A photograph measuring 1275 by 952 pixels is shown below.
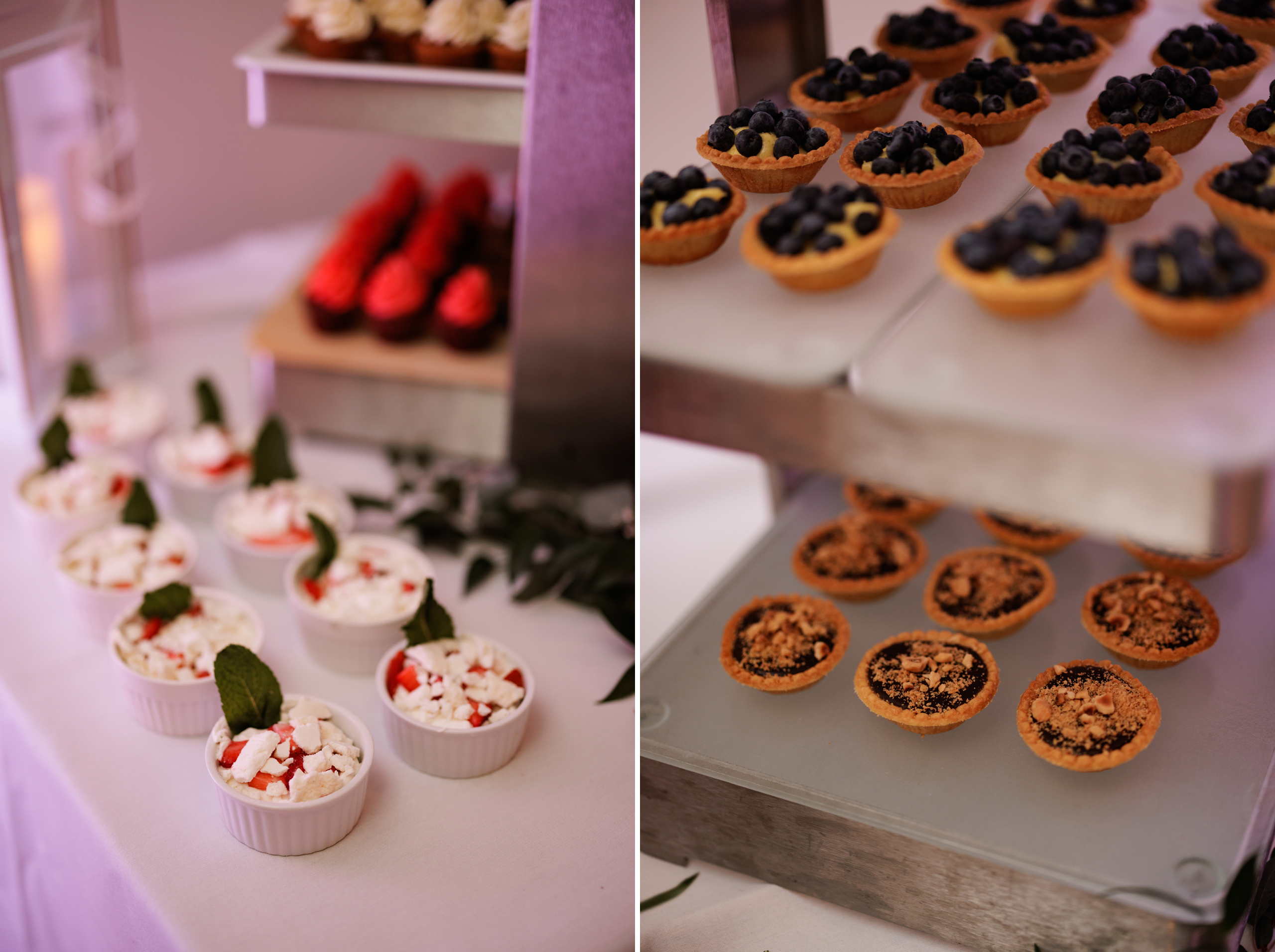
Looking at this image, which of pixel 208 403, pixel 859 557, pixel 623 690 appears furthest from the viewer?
pixel 208 403

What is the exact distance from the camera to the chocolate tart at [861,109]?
118 centimetres

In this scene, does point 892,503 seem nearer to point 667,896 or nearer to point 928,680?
point 928,680

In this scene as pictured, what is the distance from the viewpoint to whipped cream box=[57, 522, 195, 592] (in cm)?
149

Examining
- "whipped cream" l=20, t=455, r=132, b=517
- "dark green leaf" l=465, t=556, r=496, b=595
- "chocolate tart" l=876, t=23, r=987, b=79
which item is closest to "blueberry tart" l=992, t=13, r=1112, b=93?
"chocolate tart" l=876, t=23, r=987, b=79

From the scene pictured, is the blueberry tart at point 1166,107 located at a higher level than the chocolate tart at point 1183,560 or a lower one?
higher

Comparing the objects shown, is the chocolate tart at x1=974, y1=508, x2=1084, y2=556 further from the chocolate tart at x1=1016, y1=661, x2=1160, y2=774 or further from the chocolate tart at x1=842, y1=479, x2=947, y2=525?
the chocolate tart at x1=1016, y1=661, x2=1160, y2=774

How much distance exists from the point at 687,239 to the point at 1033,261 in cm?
30

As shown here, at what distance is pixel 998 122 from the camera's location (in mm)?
1099

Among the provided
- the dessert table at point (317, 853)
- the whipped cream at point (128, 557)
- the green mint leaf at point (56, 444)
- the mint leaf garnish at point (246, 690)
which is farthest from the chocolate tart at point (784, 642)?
the green mint leaf at point (56, 444)

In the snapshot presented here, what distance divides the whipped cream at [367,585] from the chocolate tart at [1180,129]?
0.96m

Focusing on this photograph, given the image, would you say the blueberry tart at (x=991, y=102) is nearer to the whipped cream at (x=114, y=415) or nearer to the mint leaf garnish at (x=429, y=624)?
the mint leaf garnish at (x=429, y=624)

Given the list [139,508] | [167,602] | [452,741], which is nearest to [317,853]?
[452,741]

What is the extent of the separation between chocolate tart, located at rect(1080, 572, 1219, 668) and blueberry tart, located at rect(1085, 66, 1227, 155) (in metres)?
0.55

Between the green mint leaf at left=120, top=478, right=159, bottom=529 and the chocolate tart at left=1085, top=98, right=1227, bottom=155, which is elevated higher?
the chocolate tart at left=1085, top=98, right=1227, bottom=155
